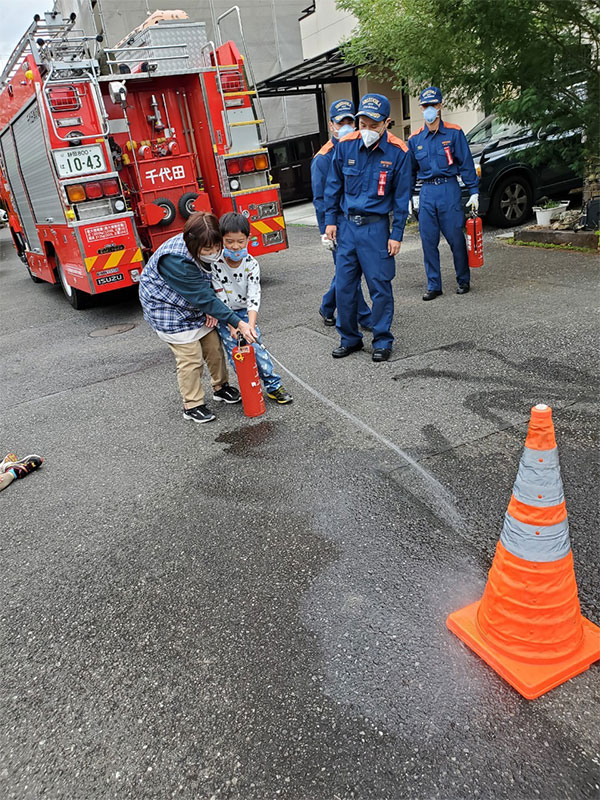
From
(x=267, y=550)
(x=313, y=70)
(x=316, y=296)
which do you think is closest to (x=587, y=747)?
(x=267, y=550)

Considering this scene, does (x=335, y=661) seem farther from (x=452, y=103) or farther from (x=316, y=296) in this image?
(x=452, y=103)

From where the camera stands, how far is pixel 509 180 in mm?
9633

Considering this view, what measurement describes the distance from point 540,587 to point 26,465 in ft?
10.7

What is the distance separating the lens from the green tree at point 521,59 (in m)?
6.02

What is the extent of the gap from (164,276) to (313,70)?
15059 mm

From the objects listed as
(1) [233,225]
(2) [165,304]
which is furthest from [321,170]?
(2) [165,304]

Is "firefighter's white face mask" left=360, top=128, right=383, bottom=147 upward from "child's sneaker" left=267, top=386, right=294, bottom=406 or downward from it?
upward

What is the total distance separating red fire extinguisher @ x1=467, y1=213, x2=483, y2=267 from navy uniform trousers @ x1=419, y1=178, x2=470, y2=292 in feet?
1.21

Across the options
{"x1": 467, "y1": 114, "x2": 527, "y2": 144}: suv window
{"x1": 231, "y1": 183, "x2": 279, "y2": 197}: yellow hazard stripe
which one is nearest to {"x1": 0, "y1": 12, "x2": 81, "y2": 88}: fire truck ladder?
{"x1": 231, "y1": 183, "x2": 279, "y2": 197}: yellow hazard stripe

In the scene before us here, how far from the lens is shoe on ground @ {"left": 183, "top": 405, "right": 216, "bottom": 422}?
438cm

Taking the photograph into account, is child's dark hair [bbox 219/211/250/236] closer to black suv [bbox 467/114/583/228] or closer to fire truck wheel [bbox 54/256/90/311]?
fire truck wheel [bbox 54/256/90/311]

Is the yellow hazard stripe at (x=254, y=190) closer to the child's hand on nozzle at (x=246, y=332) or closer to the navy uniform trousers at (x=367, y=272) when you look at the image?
the navy uniform trousers at (x=367, y=272)

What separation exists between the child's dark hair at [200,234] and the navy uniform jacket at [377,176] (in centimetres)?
142

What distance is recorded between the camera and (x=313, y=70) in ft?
54.2
